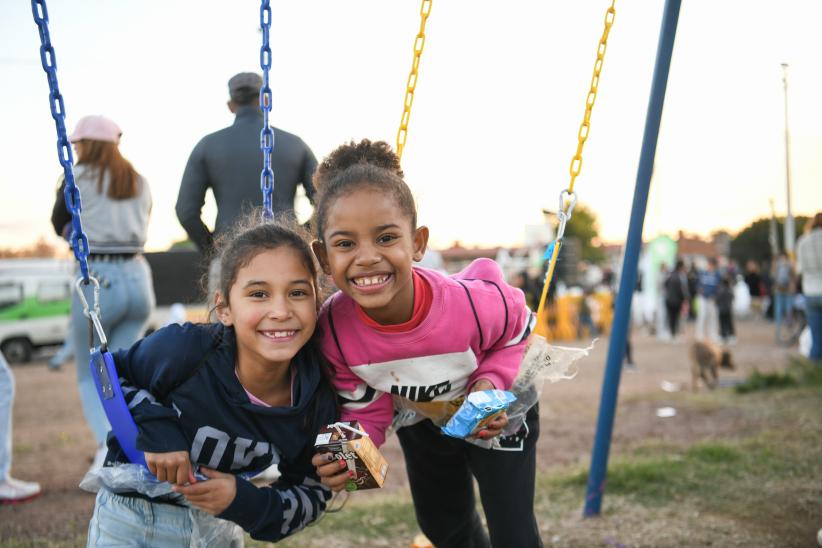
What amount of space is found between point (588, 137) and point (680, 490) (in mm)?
2425

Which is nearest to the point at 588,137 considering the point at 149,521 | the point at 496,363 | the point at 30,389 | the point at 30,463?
the point at 496,363

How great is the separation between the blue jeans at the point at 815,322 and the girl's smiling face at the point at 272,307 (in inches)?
256

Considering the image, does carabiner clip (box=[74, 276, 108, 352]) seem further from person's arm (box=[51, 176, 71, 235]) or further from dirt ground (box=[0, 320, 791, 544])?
person's arm (box=[51, 176, 71, 235])

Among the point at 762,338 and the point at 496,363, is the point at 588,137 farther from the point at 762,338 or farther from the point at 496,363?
the point at 762,338

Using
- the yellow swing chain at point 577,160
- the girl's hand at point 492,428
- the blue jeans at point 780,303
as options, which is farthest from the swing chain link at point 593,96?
the blue jeans at point 780,303

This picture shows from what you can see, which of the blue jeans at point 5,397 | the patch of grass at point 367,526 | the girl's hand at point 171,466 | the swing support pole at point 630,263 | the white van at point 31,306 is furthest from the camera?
the white van at point 31,306

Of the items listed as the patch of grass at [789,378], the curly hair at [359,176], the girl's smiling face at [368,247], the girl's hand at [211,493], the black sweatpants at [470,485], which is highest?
the curly hair at [359,176]

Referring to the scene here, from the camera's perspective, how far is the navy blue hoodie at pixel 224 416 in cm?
201

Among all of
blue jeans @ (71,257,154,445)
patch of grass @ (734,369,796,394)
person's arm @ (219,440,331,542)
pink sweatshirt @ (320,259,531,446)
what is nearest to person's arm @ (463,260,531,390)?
pink sweatshirt @ (320,259,531,446)

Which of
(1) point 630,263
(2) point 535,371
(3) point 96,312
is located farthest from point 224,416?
(1) point 630,263

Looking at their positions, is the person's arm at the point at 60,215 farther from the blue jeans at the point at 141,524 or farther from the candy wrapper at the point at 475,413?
the candy wrapper at the point at 475,413

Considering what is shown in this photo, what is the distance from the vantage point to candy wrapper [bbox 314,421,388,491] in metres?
1.94

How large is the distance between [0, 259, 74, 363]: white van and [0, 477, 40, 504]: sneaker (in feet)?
35.2

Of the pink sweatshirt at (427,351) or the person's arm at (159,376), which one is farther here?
the pink sweatshirt at (427,351)
